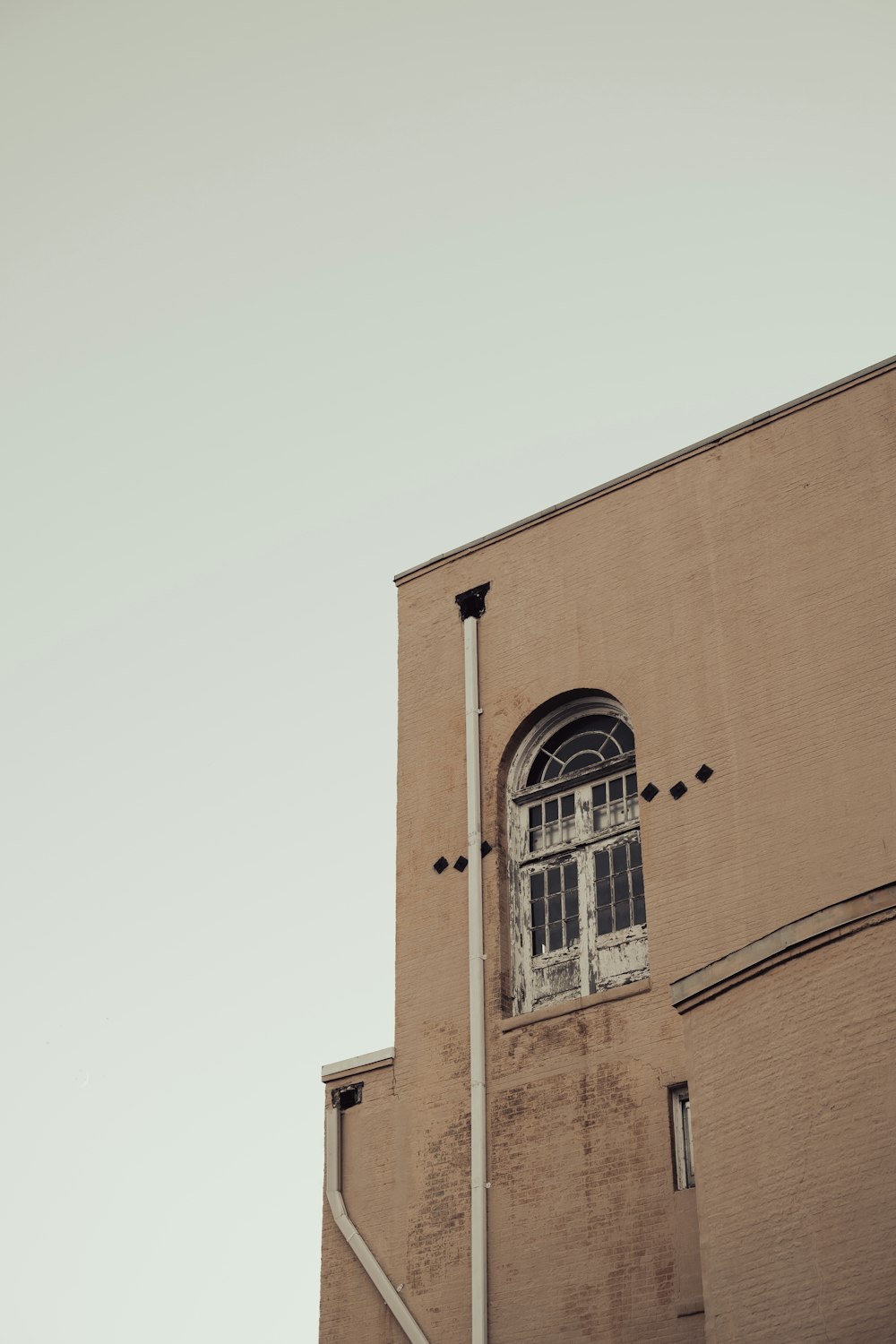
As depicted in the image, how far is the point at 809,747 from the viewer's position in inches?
629

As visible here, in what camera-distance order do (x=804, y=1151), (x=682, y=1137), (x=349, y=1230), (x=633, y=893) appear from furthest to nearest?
(x=633, y=893), (x=349, y=1230), (x=682, y=1137), (x=804, y=1151)

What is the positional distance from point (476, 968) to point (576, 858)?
1.36 m

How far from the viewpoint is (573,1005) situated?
16297 mm

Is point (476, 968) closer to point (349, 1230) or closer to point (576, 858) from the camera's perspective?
point (576, 858)

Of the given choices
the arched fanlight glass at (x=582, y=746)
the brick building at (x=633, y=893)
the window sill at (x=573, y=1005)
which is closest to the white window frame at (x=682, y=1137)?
the brick building at (x=633, y=893)

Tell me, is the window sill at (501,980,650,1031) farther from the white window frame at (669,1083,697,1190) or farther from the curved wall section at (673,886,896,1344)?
the curved wall section at (673,886,896,1344)

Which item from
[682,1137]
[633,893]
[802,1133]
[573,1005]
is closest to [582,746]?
[633,893]

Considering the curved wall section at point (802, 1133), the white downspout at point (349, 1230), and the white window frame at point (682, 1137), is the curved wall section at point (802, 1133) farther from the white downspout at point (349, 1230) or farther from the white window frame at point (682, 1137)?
the white downspout at point (349, 1230)

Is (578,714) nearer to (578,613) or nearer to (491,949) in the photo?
(578,613)

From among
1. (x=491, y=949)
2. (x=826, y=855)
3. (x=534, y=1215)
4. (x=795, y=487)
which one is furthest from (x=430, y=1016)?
(x=795, y=487)

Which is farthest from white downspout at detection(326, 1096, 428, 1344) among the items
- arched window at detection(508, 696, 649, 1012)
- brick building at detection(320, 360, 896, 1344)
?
arched window at detection(508, 696, 649, 1012)

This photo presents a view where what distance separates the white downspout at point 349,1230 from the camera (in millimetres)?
15766

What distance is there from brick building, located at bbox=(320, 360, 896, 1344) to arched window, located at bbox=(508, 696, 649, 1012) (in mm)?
28

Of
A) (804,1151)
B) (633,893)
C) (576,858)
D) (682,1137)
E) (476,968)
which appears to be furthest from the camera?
(576,858)
